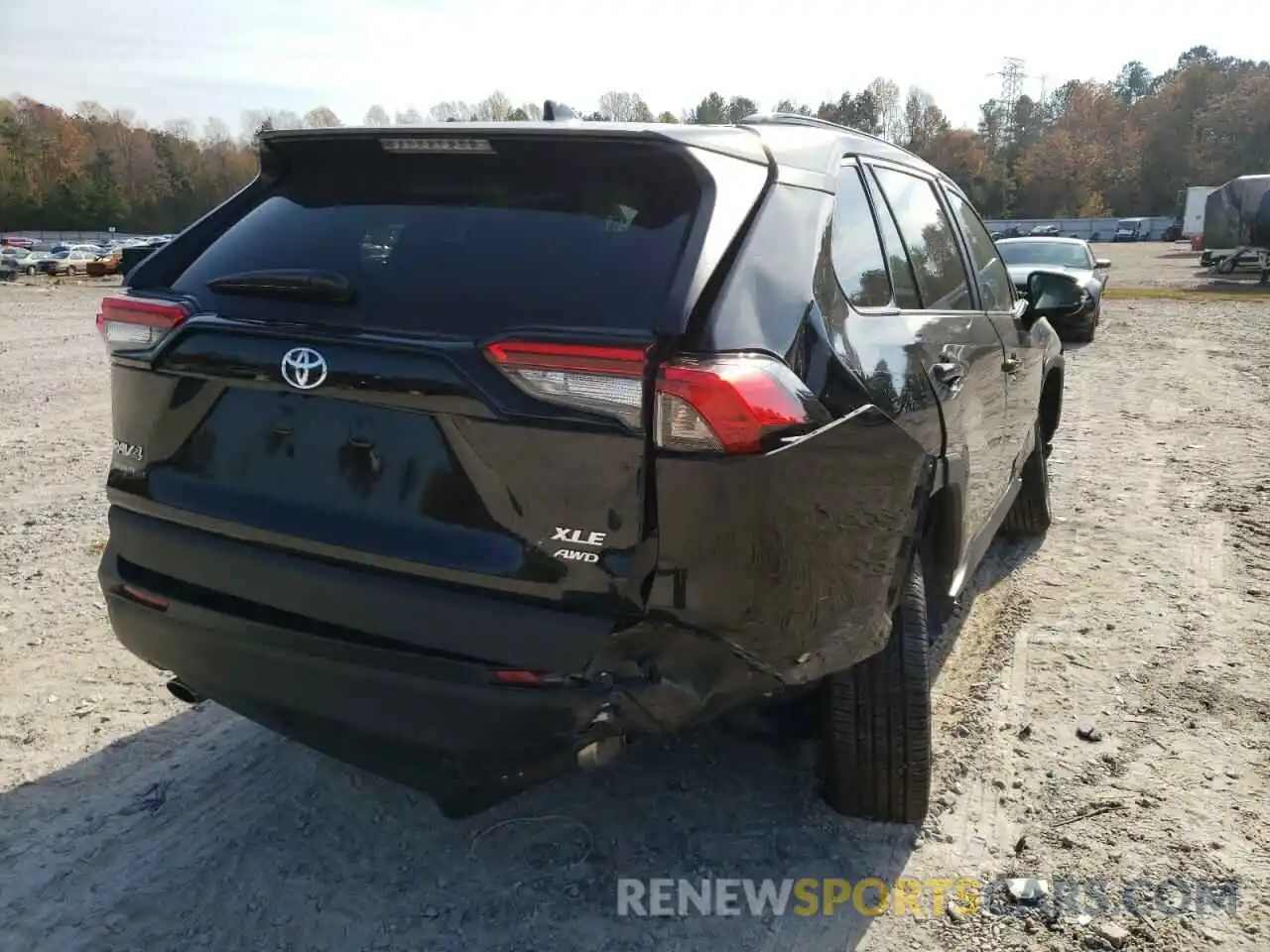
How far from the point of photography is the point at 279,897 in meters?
2.50

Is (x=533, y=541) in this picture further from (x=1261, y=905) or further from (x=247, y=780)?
(x=1261, y=905)

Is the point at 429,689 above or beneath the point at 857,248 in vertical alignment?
beneath

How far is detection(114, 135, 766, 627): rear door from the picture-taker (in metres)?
1.98

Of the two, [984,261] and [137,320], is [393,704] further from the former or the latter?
[984,261]

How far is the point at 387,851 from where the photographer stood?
106 inches

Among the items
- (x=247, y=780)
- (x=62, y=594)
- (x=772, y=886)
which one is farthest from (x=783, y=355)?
(x=62, y=594)

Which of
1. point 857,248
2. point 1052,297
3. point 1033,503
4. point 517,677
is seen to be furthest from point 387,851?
point 1033,503

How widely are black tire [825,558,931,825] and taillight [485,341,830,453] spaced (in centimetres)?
96

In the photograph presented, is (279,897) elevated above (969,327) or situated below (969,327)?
below

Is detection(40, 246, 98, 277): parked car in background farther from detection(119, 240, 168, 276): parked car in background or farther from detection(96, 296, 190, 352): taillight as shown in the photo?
detection(96, 296, 190, 352): taillight

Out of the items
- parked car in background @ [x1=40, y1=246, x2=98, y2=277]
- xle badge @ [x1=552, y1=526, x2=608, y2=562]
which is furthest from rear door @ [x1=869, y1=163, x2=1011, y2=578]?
parked car in background @ [x1=40, y1=246, x2=98, y2=277]

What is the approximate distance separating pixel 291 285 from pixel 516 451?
739 millimetres

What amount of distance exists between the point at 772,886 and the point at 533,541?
4.11 feet

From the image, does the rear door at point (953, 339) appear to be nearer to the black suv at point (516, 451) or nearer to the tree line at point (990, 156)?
the black suv at point (516, 451)
